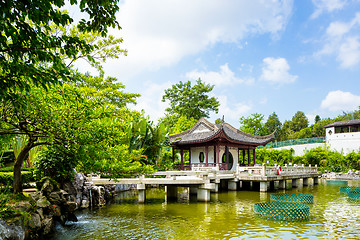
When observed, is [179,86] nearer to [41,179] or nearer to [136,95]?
[136,95]

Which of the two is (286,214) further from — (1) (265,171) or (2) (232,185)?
(2) (232,185)

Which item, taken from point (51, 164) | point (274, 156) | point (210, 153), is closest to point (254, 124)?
point (274, 156)

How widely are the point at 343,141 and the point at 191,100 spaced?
70.9 feet

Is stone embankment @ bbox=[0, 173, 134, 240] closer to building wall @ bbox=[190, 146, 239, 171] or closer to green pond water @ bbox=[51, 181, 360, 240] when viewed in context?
green pond water @ bbox=[51, 181, 360, 240]

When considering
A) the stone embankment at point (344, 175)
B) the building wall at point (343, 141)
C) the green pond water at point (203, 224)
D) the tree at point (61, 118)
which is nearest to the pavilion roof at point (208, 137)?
the green pond water at point (203, 224)

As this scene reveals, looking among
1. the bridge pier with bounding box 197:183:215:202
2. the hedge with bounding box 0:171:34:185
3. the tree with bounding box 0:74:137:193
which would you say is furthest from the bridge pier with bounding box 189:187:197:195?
the tree with bounding box 0:74:137:193

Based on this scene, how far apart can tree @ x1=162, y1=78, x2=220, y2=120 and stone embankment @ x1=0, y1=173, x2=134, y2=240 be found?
2898cm

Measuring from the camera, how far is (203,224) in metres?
9.05

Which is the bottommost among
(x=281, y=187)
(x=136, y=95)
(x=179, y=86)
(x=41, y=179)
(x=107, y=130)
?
(x=281, y=187)

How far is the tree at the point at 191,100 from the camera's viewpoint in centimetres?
4047

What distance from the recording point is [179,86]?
4216 centimetres

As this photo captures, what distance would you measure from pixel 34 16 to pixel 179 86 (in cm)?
3869

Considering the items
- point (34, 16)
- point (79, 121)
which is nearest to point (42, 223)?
point (79, 121)

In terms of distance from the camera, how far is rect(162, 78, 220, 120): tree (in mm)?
40469
